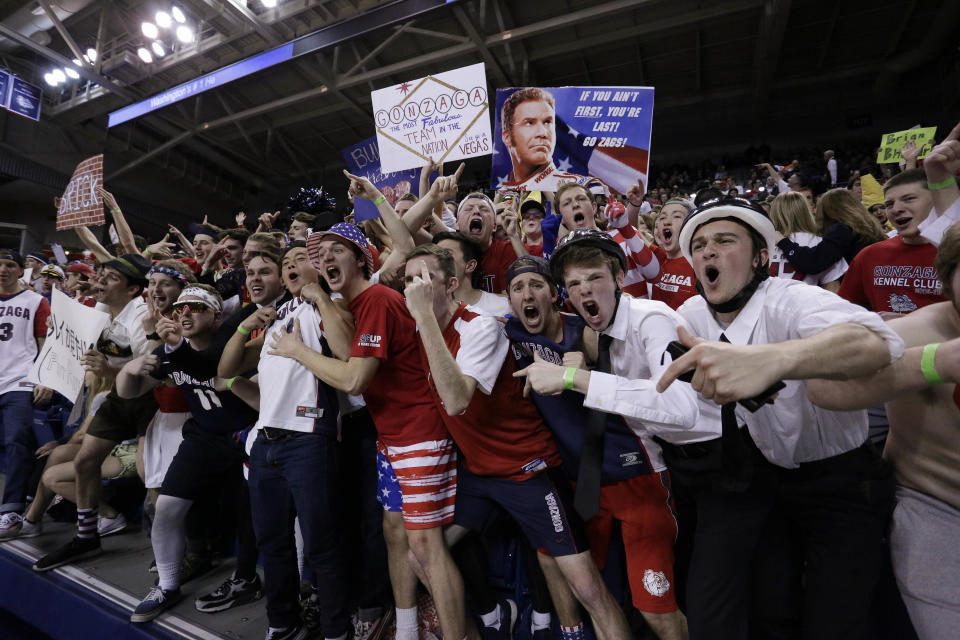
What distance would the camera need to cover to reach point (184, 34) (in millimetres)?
13227

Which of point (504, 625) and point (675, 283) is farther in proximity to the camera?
point (675, 283)

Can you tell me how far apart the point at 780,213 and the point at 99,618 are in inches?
235

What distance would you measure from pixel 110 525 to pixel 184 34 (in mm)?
14594

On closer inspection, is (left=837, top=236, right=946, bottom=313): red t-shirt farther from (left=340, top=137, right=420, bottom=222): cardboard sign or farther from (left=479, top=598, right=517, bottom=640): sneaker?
(left=340, top=137, right=420, bottom=222): cardboard sign

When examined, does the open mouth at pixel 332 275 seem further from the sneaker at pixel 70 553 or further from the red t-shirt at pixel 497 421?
the sneaker at pixel 70 553

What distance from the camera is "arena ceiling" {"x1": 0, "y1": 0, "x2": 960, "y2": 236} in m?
12.2

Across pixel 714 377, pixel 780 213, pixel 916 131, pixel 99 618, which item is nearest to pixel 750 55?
pixel 916 131

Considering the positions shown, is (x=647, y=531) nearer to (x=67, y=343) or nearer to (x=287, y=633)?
(x=287, y=633)

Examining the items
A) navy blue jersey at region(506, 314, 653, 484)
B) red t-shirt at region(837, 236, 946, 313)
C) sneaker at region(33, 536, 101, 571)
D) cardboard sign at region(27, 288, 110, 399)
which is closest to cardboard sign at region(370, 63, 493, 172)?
navy blue jersey at region(506, 314, 653, 484)

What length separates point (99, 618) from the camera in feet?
10.1

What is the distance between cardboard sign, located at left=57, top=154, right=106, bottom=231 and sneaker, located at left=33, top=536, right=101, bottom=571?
13.8 feet

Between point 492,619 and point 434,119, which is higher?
point 434,119

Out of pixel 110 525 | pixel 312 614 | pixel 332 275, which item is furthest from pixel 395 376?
pixel 110 525

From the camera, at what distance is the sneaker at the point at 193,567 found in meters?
3.43
